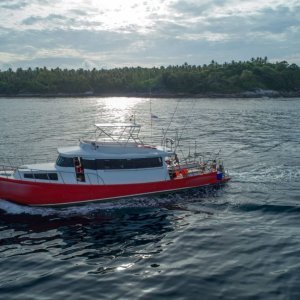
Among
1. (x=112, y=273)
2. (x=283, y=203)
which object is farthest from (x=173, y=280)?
(x=283, y=203)

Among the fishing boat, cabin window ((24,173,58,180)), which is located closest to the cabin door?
the fishing boat

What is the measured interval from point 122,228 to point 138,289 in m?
7.38

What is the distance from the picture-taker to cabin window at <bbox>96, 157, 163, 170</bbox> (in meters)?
28.1

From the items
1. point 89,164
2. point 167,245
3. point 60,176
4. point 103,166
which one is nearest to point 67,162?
point 60,176

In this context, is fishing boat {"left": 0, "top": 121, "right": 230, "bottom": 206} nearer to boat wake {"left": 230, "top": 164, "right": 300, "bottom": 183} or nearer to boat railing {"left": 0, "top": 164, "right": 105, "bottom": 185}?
boat railing {"left": 0, "top": 164, "right": 105, "bottom": 185}

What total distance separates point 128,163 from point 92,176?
9.01ft

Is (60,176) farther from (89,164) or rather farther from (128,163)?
(128,163)

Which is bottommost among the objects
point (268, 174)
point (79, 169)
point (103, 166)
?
point (268, 174)

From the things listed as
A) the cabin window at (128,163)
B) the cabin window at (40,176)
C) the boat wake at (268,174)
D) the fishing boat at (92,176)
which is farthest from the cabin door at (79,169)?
the boat wake at (268,174)

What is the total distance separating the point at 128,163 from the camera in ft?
94.0

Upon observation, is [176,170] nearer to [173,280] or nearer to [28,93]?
[173,280]

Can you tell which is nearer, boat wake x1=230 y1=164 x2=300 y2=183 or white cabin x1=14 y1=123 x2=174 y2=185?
white cabin x1=14 y1=123 x2=174 y2=185

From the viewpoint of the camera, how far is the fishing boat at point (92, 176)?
27256mm

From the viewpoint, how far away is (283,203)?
28156 mm
